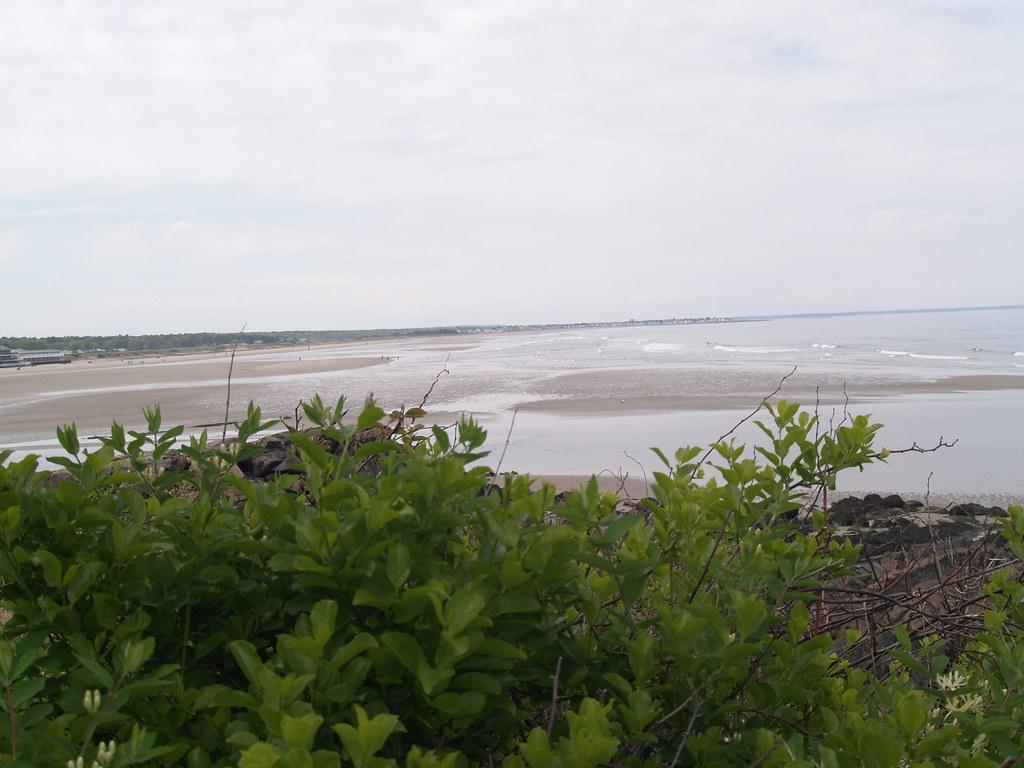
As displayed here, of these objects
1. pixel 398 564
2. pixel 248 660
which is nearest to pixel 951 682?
pixel 398 564

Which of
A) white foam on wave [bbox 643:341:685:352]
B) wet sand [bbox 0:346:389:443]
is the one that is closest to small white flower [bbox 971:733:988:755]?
wet sand [bbox 0:346:389:443]

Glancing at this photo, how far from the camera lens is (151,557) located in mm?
1722

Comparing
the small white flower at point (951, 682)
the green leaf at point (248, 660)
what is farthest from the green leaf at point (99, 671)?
the small white flower at point (951, 682)

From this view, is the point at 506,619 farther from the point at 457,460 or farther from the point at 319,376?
the point at 319,376

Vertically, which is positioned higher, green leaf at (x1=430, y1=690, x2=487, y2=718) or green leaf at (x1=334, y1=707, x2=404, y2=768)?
green leaf at (x1=334, y1=707, x2=404, y2=768)

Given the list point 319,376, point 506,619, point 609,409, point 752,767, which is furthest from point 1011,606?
point 319,376

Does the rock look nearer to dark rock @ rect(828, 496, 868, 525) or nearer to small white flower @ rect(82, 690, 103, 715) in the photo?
dark rock @ rect(828, 496, 868, 525)

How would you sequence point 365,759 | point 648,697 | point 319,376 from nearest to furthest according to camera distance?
point 365,759 → point 648,697 → point 319,376

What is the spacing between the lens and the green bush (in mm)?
1381

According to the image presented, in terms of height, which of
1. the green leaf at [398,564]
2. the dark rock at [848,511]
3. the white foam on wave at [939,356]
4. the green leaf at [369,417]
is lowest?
the dark rock at [848,511]

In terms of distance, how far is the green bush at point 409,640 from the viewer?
4.53 feet

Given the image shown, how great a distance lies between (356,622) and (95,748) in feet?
1.69

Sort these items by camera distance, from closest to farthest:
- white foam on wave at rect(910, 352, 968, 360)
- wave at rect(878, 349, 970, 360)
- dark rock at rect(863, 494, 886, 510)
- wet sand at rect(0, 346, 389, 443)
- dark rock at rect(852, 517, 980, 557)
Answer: dark rock at rect(852, 517, 980, 557) < dark rock at rect(863, 494, 886, 510) < wet sand at rect(0, 346, 389, 443) < white foam on wave at rect(910, 352, 968, 360) < wave at rect(878, 349, 970, 360)

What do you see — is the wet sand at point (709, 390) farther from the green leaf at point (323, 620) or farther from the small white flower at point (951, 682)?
the green leaf at point (323, 620)
